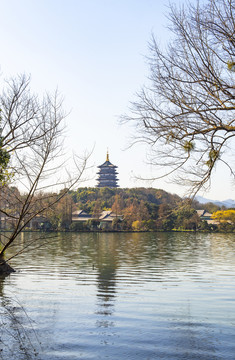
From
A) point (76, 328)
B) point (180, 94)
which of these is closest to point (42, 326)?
point (76, 328)

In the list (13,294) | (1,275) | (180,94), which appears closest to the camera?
(180,94)

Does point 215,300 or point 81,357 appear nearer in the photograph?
point 81,357

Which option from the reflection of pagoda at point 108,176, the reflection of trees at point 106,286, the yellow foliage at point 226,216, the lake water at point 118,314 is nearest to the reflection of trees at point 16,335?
the lake water at point 118,314

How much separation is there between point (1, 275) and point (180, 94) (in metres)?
12.2

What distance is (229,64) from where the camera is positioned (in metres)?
6.32

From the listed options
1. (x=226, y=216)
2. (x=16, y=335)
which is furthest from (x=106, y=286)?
(x=226, y=216)

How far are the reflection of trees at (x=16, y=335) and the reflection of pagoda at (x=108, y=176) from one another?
97.5m

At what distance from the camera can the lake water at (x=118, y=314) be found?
23.0 feet

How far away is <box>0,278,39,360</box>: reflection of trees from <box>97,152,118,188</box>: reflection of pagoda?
97.5m

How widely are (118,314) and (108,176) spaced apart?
325 feet

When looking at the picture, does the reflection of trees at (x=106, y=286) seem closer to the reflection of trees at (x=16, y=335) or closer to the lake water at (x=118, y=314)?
the lake water at (x=118, y=314)

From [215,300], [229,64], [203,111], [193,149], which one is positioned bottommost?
[215,300]

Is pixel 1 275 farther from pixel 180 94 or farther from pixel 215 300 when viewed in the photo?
pixel 180 94

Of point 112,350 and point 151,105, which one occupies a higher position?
point 151,105
